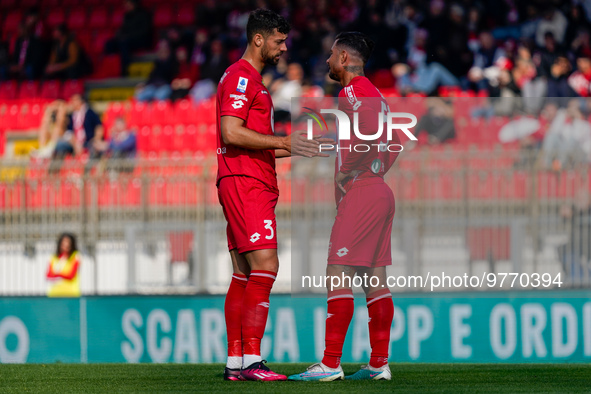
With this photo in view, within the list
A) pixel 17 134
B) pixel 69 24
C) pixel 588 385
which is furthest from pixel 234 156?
pixel 69 24

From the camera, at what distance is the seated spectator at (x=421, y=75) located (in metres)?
12.4

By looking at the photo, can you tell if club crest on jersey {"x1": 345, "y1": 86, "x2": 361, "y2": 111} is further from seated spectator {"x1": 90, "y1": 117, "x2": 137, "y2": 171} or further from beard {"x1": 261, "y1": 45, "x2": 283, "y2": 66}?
seated spectator {"x1": 90, "y1": 117, "x2": 137, "y2": 171}

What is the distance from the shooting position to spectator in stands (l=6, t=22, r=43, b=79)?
53.6 ft

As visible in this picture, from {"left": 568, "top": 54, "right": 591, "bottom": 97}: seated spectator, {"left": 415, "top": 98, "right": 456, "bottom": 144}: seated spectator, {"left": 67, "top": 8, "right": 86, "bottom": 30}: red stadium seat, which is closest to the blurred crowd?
{"left": 568, "top": 54, "right": 591, "bottom": 97}: seated spectator

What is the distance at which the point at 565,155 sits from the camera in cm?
788

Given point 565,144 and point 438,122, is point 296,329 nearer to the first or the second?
point 438,122

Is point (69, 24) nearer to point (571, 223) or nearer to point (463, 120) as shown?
point (463, 120)

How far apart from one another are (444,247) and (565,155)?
1.33 meters

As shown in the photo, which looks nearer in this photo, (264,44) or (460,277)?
(264,44)

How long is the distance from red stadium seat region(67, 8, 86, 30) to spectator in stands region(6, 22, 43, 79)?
111cm

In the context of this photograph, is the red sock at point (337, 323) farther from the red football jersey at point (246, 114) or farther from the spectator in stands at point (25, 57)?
the spectator in stands at point (25, 57)

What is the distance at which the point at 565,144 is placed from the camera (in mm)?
7969

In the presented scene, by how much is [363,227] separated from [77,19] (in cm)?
1425

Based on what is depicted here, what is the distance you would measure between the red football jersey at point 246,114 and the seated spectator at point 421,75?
297 inches
